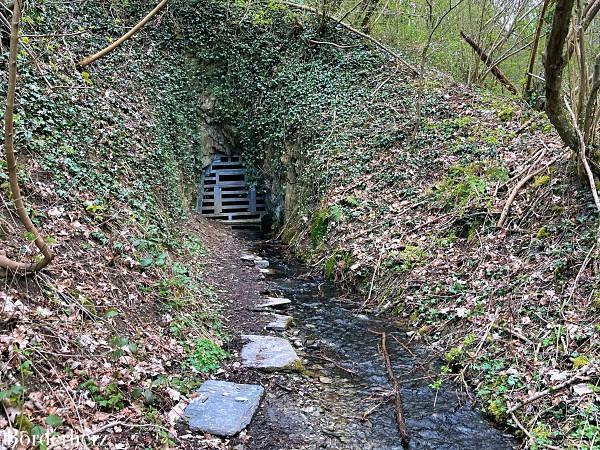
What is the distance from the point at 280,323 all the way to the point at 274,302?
0.91 m

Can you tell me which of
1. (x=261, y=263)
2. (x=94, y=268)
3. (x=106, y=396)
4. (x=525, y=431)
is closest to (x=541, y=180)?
(x=525, y=431)

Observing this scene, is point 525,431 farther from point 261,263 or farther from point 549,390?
point 261,263

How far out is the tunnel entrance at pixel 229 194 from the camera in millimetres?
14797

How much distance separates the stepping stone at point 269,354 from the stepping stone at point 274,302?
4.06 ft

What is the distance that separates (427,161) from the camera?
856 cm

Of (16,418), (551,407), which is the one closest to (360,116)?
(551,407)

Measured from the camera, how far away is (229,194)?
1497 centimetres

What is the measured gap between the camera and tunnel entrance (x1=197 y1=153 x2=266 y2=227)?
14797 mm

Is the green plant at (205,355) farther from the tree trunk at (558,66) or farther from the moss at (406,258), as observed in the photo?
the tree trunk at (558,66)

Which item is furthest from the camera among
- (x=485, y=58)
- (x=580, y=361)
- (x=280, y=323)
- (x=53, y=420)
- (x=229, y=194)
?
(x=229, y=194)

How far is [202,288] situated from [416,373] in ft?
10.3

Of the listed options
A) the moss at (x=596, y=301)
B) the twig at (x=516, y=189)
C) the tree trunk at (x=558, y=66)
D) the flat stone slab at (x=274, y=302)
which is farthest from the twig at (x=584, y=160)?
the flat stone slab at (x=274, y=302)

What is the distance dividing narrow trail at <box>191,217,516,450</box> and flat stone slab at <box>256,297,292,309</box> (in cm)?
13

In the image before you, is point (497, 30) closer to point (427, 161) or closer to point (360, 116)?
point (360, 116)
